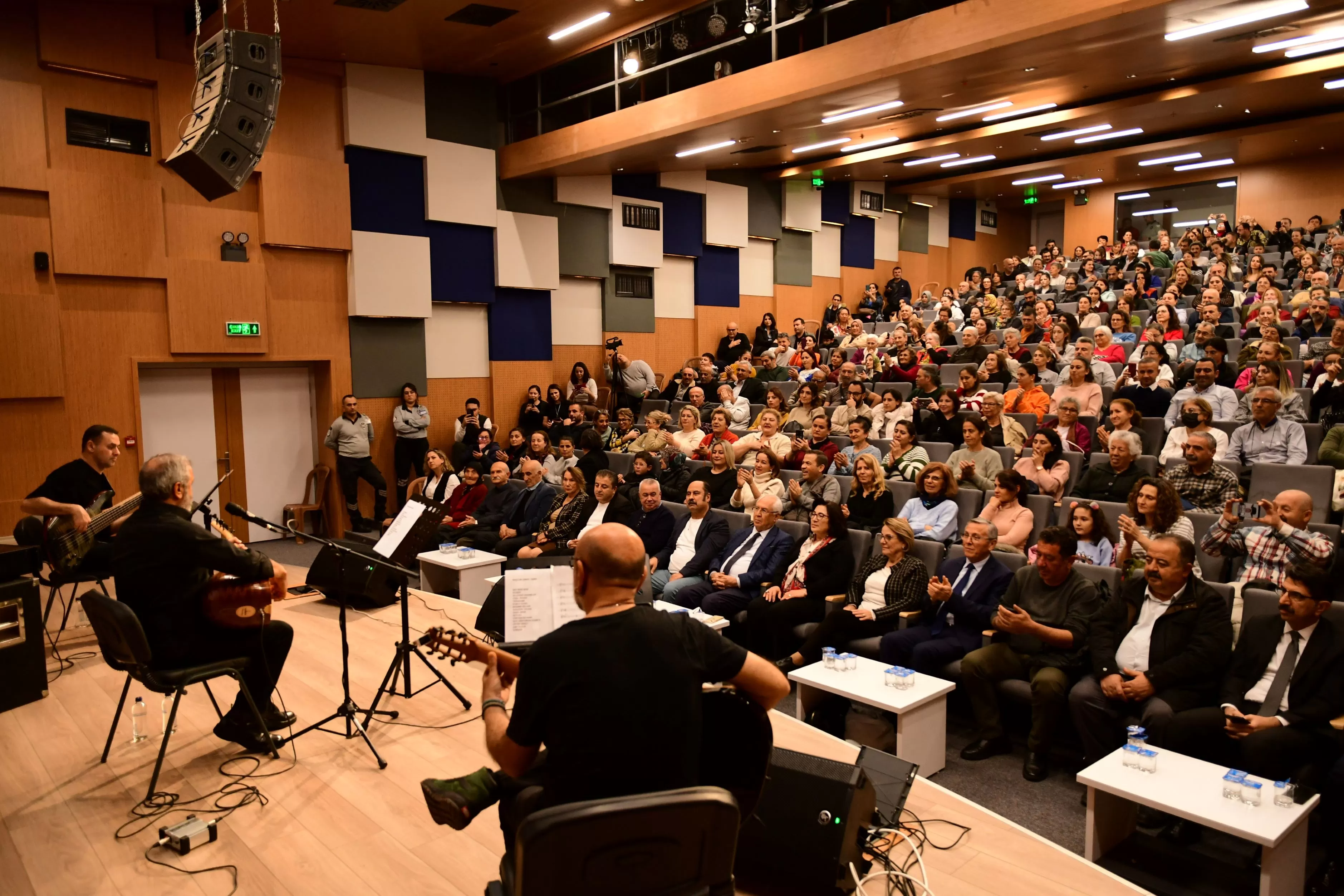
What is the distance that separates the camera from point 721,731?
1.80 m

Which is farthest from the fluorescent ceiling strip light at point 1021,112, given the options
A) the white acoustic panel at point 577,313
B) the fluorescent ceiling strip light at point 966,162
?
the white acoustic panel at point 577,313

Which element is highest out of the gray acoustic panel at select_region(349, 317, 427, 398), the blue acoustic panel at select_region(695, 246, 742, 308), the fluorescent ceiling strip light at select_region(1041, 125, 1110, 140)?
the fluorescent ceiling strip light at select_region(1041, 125, 1110, 140)

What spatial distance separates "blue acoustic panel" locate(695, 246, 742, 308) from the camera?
1128 cm

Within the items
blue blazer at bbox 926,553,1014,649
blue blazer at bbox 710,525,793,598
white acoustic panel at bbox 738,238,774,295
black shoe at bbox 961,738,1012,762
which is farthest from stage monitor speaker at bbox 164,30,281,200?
white acoustic panel at bbox 738,238,774,295

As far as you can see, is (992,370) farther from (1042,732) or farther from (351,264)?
(351,264)

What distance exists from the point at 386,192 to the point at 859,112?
443 centimetres

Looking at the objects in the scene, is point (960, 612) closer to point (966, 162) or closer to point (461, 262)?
point (461, 262)

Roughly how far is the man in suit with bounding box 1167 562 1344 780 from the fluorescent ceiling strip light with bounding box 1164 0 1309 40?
492 cm

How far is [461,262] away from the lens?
8.82m

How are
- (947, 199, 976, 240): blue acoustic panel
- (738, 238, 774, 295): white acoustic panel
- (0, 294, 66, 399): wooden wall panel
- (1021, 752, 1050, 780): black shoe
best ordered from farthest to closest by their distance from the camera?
(947, 199, 976, 240): blue acoustic panel → (738, 238, 774, 295): white acoustic panel → (0, 294, 66, 399): wooden wall panel → (1021, 752, 1050, 780): black shoe

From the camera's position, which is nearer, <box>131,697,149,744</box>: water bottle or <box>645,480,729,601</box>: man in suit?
<box>131,697,149,744</box>: water bottle

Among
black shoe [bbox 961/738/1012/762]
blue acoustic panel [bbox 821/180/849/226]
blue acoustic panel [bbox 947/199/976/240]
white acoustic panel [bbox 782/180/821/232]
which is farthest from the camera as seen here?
blue acoustic panel [bbox 947/199/976/240]

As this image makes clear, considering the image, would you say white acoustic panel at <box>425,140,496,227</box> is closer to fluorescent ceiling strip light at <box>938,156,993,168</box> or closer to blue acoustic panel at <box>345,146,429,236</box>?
blue acoustic panel at <box>345,146,429,236</box>

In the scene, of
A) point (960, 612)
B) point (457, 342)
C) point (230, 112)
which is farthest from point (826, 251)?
point (960, 612)
